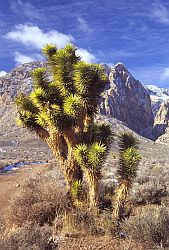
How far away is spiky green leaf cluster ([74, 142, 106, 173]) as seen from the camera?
324 inches

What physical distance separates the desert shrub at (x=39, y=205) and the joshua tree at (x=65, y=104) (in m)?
0.48

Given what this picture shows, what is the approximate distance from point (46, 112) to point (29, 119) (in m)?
0.76

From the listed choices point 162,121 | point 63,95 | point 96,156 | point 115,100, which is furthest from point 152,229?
point 162,121

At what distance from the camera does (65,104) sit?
343 inches

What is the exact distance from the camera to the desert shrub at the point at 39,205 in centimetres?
891

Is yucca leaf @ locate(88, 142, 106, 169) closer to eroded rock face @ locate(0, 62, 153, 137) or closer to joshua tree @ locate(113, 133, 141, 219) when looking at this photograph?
joshua tree @ locate(113, 133, 141, 219)

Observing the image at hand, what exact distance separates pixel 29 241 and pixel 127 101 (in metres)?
115

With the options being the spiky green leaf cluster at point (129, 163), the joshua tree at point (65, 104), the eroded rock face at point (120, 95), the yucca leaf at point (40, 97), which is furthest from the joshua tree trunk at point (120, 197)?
the eroded rock face at point (120, 95)

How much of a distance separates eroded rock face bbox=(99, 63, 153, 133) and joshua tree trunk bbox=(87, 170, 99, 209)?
9218 cm

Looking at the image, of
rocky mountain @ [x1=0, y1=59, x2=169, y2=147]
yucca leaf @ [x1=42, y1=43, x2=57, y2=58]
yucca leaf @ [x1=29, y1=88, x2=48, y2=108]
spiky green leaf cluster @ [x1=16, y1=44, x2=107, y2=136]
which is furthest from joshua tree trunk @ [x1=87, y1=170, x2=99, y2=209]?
rocky mountain @ [x1=0, y1=59, x2=169, y2=147]

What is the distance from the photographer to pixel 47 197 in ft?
31.1

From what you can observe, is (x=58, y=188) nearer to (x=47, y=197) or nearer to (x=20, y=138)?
(x=47, y=197)

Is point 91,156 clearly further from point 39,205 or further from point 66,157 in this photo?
point 39,205

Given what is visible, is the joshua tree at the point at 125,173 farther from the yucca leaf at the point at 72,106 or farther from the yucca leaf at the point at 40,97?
the yucca leaf at the point at 40,97
